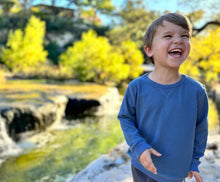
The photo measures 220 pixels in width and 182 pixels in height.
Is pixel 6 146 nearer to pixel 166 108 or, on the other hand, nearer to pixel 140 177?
pixel 140 177

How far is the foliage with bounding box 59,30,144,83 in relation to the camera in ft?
49.4

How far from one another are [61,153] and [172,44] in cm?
432

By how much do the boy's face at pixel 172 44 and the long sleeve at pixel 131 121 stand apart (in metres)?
0.22

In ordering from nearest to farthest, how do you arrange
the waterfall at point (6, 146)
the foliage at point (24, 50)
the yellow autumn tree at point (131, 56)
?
the waterfall at point (6, 146)
the yellow autumn tree at point (131, 56)
the foliage at point (24, 50)

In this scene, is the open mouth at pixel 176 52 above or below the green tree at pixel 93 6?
below

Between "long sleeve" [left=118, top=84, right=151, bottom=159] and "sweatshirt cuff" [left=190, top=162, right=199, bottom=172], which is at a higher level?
"long sleeve" [left=118, top=84, right=151, bottom=159]

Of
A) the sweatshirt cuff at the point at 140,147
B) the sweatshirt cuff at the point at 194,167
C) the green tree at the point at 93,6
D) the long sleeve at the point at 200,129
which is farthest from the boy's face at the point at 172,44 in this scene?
the green tree at the point at 93,6

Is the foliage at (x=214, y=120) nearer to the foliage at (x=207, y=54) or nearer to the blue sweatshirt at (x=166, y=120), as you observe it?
the foliage at (x=207, y=54)

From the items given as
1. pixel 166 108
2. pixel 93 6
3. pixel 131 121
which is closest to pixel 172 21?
pixel 166 108

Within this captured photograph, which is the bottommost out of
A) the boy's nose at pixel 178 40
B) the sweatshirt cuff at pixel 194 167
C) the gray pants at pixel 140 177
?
the gray pants at pixel 140 177

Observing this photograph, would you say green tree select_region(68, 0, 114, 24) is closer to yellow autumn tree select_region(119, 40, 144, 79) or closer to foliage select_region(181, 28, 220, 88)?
yellow autumn tree select_region(119, 40, 144, 79)

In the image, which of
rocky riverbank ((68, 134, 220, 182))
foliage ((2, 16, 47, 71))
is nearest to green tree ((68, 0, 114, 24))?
foliage ((2, 16, 47, 71))

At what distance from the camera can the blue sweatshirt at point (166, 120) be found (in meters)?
1.16

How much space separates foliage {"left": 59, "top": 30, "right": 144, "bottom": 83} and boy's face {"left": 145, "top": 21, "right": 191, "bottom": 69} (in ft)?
45.7
